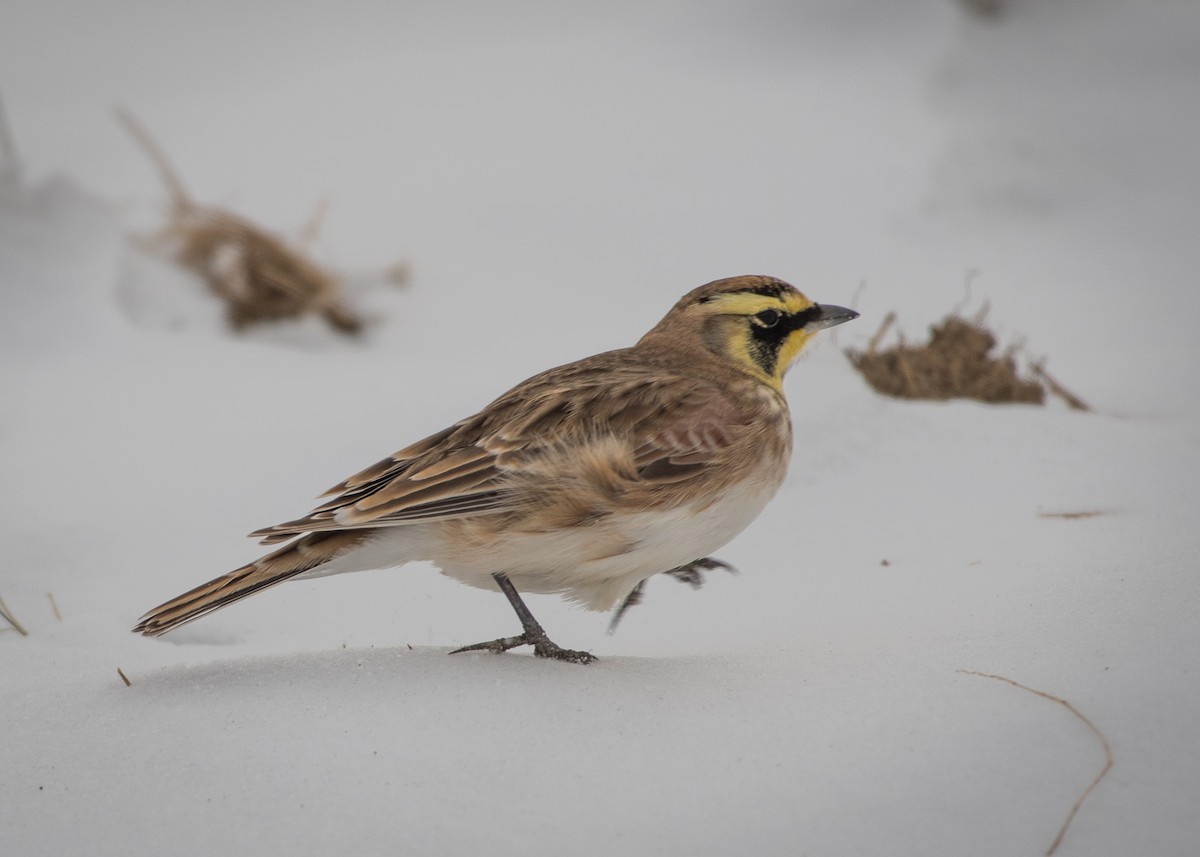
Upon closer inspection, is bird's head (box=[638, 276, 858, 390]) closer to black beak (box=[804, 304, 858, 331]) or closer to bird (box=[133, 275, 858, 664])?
black beak (box=[804, 304, 858, 331])

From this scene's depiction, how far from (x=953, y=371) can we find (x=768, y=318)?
8.23ft

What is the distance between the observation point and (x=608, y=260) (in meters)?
8.70

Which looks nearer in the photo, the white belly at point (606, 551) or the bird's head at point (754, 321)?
the white belly at point (606, 551)

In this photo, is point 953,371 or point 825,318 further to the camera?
point 953,371

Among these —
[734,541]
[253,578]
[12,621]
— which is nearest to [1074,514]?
[734,541]

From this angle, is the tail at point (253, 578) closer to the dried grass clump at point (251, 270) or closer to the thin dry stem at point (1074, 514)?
the thin dry stem at point (1074, 514)

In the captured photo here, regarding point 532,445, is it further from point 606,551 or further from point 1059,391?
point 1059,391

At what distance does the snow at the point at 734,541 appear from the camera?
3.16 meters

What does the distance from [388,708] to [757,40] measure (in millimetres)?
8732

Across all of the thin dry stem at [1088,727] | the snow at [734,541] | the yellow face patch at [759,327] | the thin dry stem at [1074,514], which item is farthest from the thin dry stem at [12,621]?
the thin dry stem at [1074,514]

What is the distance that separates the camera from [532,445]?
3869 mm

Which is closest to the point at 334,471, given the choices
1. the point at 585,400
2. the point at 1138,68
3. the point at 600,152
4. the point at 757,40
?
the point at 585,400

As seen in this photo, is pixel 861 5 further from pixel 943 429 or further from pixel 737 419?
pixel 737 419

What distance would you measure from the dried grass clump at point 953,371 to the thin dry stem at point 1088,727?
10.6ft
